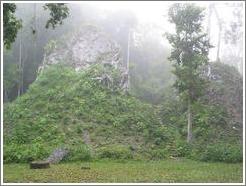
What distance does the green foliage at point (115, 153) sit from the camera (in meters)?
23.1

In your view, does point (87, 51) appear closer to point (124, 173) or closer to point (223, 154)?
point (223, 154)

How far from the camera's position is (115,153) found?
23281 mm

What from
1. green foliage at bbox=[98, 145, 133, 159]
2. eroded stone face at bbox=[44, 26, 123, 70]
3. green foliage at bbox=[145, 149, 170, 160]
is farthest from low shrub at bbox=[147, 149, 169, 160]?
eroded stone face at bbox=[44, 26, 123, 70]

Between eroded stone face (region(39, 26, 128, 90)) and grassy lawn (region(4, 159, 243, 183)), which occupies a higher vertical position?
eroded stone face (region(39, 26, 128, 90))

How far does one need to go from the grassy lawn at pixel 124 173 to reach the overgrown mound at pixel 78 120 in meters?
2.98

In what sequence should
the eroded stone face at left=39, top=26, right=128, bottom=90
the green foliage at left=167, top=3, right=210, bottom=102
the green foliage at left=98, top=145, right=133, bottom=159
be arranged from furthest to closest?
the eroded stone face at left=39, top=26, right=128, bottom=90 < the green foliage at left=167, top=3, right=210, bottom=102 < the green foliage at left=98, top=145, right=133, bottom=159

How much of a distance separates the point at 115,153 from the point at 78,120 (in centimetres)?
557

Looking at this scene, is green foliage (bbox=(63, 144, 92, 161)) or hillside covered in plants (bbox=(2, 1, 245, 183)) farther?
green foliage (bbox=(63, 144, 92, 161))

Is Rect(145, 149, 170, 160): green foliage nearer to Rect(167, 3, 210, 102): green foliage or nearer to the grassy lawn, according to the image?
the grassy lawn

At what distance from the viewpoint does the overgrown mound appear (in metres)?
23.6

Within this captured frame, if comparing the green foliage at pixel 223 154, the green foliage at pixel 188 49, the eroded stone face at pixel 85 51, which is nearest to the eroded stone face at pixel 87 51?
the eroded stone face at pixel 85 51

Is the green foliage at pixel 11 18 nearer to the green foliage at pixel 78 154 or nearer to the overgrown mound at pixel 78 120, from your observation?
the overgrown mound at pixel 78 120

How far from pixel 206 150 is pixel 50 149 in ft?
29.4

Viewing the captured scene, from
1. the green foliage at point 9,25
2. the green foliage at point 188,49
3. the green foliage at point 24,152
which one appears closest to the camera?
the green foliage at point 9,25
